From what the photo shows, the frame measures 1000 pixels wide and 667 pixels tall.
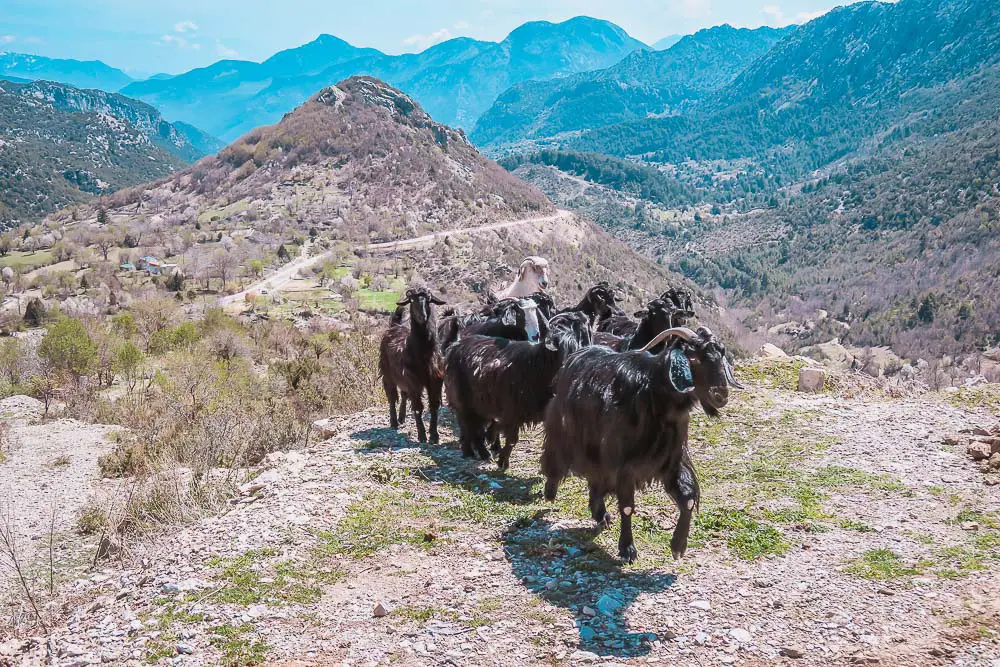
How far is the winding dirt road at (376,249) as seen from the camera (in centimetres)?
4522

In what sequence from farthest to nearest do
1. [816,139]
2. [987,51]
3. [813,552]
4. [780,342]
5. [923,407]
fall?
1. [816,139]
2. [987,51]
3. [780,342]
4. [923,407]
5. [813,552]

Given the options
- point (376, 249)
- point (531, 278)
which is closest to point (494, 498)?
point (531, 278)

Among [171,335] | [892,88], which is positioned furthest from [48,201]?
[892,88]

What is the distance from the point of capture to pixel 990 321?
163 feet

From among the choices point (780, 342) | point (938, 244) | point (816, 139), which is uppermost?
point (816, 139)

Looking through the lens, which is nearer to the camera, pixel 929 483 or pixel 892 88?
pixel 929 483

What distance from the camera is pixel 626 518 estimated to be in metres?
5.89

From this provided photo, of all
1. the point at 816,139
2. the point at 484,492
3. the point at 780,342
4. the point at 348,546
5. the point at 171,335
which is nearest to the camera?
the point at 348,546

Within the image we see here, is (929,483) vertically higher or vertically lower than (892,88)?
lower

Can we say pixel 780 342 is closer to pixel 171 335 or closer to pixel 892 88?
pixel 171 335

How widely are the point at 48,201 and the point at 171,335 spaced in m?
86.5

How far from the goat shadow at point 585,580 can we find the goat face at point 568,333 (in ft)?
6.19

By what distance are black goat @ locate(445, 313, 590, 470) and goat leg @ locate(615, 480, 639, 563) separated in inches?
88.7

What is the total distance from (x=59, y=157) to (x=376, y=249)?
82738mm
